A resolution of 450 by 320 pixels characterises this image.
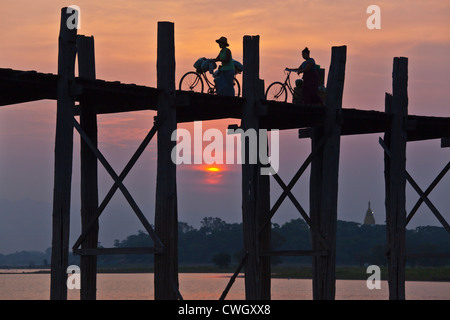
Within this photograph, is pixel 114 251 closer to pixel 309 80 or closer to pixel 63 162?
pixel 63 162

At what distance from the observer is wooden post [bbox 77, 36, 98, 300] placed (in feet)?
63.8

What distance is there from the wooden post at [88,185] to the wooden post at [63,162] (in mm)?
2468

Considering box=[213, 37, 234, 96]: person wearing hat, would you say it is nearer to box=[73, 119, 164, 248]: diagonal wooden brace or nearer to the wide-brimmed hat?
the wide-brimmed hat

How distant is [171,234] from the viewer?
1798 centimetres

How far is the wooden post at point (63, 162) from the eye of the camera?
54.4 feet

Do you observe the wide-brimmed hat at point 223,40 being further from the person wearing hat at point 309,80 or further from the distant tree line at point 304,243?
the distant tree line at point 304,243

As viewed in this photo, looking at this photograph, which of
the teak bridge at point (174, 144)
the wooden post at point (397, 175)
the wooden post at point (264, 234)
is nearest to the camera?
the teak bridge at point (174, 144)

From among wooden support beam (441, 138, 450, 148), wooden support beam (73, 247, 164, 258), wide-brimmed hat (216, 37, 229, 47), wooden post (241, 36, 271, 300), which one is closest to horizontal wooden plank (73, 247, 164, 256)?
Result: wooden support beam (73, 247, 164, 258)

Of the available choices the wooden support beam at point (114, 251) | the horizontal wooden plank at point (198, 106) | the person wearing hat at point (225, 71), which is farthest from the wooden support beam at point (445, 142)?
the wooden support beam at point (114, 251)

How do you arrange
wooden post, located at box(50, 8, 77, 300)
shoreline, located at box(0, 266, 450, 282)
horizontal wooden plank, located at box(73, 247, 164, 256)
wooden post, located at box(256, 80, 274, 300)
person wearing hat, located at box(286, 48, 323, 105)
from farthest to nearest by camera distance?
shoreline, located at box(0, 266, 450, 282) → wooden post, located at box(256, 80, 274, 300) → person wearing hat, located at box(286, 48, 323, 105) → horizontal wooden plank, located at box(73, 247, 164, 256) → wooden post, located at box(50, 8, 77, 300)

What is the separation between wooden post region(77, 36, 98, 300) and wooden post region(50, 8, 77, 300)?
8.10 feet

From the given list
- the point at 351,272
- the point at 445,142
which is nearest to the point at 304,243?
the point at 351,272
